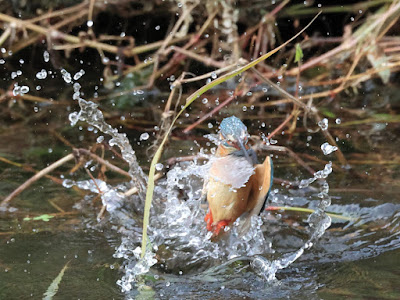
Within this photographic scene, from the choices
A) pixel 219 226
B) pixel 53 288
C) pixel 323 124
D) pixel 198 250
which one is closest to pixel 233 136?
pixel 219 226

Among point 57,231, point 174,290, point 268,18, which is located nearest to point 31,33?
point 268,18

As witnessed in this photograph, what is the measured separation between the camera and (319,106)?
183 inches

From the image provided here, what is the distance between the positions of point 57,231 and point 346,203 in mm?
1389

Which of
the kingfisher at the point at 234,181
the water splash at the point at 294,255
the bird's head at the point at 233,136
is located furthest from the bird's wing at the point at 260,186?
the water splash at the point at 294,255

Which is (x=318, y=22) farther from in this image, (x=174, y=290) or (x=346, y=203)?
(x=174, y=290)

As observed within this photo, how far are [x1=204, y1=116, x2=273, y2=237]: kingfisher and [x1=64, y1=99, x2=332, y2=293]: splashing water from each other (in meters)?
0.05

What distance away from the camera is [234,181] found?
2.61m

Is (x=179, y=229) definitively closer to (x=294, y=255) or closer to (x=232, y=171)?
(x=232, y=171)

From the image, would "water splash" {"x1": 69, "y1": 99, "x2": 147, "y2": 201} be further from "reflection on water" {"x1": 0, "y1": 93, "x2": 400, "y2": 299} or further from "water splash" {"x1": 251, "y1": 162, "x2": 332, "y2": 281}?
"water splash" {"x1": 251, "y1": 162, "x2": 332, "y2": 281}

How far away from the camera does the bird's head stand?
2.65 m

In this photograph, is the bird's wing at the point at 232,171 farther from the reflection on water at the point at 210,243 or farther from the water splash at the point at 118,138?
the water splash at the point at 118,138

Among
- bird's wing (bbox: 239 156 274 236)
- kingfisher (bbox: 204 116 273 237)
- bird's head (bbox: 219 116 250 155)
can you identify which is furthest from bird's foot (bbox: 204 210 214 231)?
bird's head (bbox: 219 116 250 155)

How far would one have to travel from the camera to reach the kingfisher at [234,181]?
8.54 ft

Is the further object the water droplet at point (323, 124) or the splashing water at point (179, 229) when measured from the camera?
the water droplet at point (323, 124)
